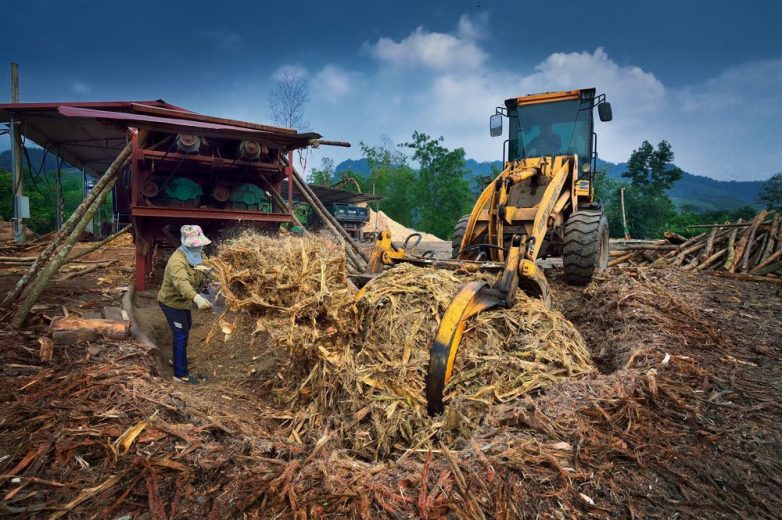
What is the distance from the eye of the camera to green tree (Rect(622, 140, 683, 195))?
40531 mm

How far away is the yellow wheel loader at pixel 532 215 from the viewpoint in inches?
170

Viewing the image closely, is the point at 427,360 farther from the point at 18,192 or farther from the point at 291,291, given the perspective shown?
the point at 18,192

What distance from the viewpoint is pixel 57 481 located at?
101 inches

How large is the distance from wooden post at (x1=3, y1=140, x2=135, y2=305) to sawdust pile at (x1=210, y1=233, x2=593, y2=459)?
12.0 ft

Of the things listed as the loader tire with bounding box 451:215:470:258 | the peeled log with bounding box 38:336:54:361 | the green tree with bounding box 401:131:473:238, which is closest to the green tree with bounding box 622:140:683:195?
the green tree with bounding box 401:131:473:238

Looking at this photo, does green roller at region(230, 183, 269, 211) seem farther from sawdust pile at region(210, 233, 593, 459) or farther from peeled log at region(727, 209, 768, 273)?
peeled log at region(727, 209, 768, 273)

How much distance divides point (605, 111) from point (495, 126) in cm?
173

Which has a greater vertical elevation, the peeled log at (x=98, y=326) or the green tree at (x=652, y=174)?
the green tree at (x=652, y=174)

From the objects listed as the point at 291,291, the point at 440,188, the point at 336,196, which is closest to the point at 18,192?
the point at 336,196

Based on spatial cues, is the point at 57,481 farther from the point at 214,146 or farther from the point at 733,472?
the point at 214,146

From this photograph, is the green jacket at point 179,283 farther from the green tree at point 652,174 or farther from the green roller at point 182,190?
the green tree at point 652,174

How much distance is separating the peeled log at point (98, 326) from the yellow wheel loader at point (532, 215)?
9.24ft

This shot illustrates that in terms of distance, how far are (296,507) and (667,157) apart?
47600mm

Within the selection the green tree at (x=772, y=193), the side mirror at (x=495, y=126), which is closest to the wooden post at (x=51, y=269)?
the side mirror at (x=495, y=126)
